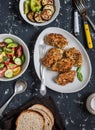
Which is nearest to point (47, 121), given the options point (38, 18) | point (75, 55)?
point (75, 55)

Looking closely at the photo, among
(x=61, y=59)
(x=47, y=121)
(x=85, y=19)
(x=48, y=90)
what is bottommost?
(x=47, y=121)

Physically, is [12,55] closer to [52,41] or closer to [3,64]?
[3,64]

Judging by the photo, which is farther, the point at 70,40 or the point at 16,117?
the point at 70,40

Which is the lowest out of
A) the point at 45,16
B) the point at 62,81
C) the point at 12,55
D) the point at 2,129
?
the point at 2,129

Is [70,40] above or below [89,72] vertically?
above

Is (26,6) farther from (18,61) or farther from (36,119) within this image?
(36,119)

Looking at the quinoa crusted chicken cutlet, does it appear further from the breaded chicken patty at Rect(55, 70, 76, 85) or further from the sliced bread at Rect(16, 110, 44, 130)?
the sliced bread at Rect(16, 110, 44, 130)

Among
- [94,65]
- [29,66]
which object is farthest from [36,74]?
[94,65]
